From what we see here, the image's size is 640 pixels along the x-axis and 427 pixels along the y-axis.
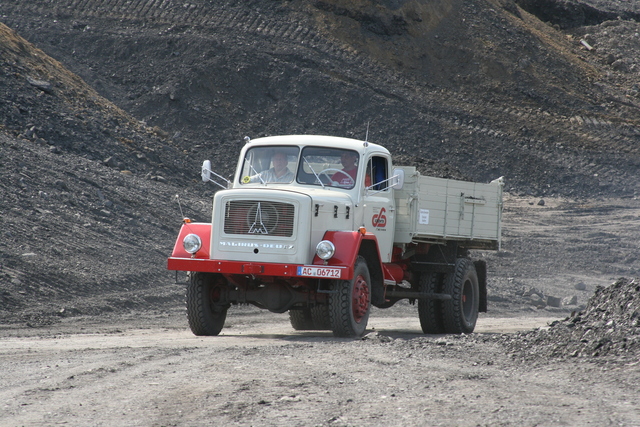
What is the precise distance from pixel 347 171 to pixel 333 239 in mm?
1392

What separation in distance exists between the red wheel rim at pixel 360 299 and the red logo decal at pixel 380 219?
1152 mm

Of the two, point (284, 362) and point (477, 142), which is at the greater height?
point (477, 142)

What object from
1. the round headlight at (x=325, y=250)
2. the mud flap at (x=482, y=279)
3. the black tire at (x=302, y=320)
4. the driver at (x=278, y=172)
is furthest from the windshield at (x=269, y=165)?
the mud flap at (x=482, y=279)

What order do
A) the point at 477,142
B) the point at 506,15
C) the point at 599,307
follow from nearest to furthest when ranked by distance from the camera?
1. the point at 599,307
2. the point at 477,142
3. the point at 506,15

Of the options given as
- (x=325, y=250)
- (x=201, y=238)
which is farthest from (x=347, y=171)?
(x=201, y=238)

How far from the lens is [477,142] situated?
124 feet

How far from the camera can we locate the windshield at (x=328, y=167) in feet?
38.4

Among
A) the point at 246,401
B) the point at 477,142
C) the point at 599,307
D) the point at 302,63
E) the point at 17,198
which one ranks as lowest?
the point at 246,401

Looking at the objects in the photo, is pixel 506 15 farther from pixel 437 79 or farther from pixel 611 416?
pixel 611 416

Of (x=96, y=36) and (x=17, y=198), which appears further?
(x=96, y=36)

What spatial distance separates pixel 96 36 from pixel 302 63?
403 inches

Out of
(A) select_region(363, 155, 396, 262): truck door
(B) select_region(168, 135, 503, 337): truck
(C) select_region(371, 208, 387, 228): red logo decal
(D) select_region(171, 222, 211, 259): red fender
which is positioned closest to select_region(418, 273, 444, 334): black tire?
(B) select_region(168, 135, 503, 337): truck

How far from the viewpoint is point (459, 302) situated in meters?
13.3

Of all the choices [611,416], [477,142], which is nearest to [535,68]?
[477,142]
